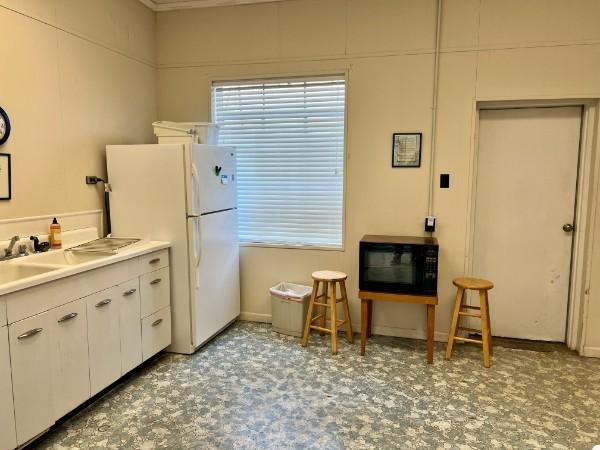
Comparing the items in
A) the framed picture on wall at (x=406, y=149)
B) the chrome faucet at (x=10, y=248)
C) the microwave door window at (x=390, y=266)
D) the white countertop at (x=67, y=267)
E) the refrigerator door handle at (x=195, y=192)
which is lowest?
the microwave door window at (x=390, y=266)

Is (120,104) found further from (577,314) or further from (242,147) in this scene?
(577,314)

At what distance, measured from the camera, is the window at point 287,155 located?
3891mm

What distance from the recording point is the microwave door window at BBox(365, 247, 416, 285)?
131 inches

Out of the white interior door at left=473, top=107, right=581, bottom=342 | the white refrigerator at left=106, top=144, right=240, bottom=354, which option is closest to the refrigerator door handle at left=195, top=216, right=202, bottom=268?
the white refrigerator at left=106, top=144, right=240, bottom=354

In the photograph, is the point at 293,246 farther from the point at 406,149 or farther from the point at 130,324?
the point at 130,324

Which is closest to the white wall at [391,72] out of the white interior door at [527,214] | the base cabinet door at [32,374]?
the white interior door at [527,214]

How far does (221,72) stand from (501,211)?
2.87 metres

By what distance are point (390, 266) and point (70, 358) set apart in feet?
7.53

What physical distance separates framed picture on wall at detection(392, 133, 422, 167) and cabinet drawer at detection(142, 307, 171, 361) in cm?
231

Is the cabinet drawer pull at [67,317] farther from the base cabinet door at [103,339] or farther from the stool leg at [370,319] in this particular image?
the stool leg at [370,319]

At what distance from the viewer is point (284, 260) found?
13.4ft

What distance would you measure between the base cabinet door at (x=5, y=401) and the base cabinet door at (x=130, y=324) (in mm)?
807

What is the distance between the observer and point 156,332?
3.21 metres

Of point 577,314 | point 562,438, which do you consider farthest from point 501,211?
point 562,438
